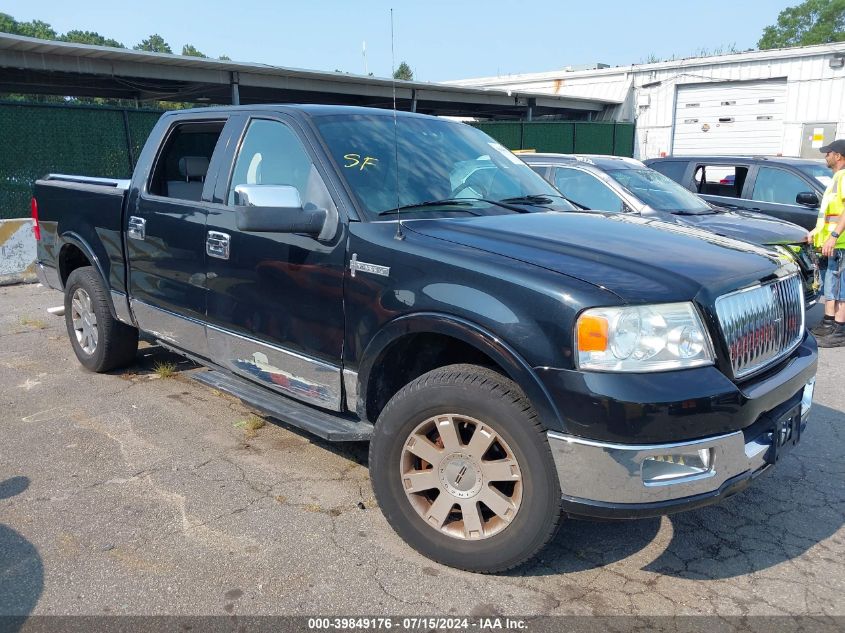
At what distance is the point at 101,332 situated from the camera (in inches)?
216

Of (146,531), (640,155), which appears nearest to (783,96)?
(640,155)

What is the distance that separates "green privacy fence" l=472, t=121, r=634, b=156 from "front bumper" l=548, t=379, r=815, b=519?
16476 millimetres

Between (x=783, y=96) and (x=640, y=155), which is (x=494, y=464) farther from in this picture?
(x=640, y=155)

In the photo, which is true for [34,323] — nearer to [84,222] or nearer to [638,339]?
[84,222]

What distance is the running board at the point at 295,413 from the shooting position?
343 cm

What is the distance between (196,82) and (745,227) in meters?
15.5

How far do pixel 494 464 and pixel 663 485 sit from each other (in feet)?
2.09

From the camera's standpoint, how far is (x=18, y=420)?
4.81 metres

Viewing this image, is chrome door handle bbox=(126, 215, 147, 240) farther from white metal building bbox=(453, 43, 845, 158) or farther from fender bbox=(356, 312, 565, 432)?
white metal building bbox=(453, 43, 845, 158)

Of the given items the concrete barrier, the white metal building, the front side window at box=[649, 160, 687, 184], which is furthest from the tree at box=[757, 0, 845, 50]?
the concrete barrier

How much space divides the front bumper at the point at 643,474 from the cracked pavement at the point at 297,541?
474 mm

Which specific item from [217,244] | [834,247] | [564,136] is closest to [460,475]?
[217,244]

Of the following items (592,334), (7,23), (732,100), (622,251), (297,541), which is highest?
(7,23)

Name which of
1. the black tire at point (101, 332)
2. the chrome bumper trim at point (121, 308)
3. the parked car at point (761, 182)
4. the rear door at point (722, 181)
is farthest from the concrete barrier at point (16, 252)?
the rear door at point (722, 181)
